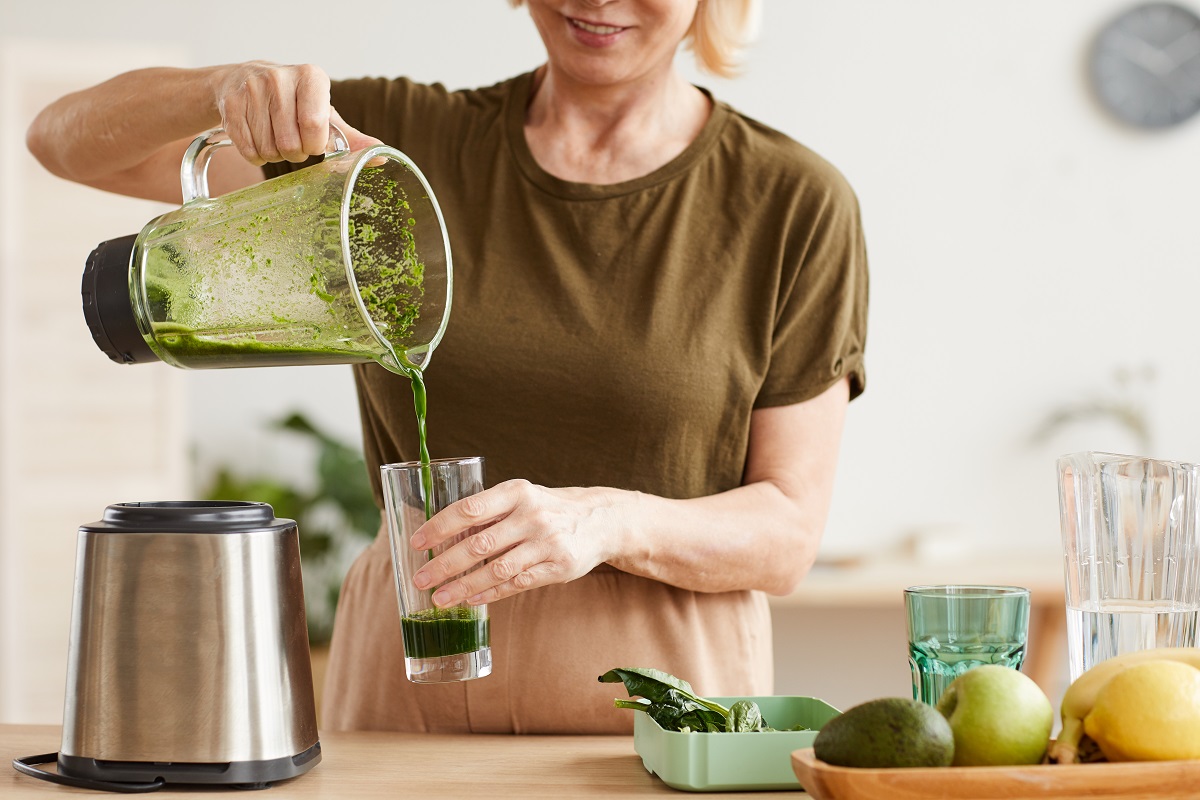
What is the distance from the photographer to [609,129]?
1.51 metres

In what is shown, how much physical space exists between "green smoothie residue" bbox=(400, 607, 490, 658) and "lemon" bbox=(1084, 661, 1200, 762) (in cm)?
48

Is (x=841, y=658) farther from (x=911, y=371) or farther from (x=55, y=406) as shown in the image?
(x=55, y=406)

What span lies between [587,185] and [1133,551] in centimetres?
76

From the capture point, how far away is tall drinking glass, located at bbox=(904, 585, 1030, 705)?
923mm

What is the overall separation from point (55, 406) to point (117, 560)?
8.42 ft

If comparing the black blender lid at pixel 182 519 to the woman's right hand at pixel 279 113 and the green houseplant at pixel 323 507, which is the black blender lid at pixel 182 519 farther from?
the green houseplant at pixel 323 507

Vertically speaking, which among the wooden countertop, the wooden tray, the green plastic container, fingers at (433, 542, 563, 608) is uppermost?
fingers at (433, 542, 563, 608)

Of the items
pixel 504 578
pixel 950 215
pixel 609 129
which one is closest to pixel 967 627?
pixel 504 578

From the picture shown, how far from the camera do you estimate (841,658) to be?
11.7 feet

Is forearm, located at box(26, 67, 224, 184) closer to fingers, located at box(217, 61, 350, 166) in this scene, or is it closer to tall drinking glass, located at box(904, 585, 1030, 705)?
fingers, located at box(217, 61, 350, 166)

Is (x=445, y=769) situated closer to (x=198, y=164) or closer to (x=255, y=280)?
(x=255, y=280)

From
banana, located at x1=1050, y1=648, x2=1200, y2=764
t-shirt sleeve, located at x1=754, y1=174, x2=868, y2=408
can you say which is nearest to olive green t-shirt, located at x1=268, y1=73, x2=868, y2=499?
t-shirt sleeve, located at x1=754, y1=174, x2=868, y2=408

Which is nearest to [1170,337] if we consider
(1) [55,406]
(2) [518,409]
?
(2) [518,409]

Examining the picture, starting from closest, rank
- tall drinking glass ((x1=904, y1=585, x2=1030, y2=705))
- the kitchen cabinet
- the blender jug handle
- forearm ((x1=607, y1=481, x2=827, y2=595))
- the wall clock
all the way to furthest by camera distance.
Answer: tall drinking glass ((x1=904, y1=585, x2=1030, y2=705)) → the blender jug handle → forearm ((x1=607, y1=481, x2=827, y2=595)) → the kitchen cabinet → the wall clock
